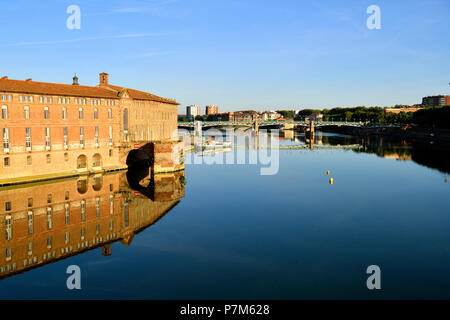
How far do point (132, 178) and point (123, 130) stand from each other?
11701 mm

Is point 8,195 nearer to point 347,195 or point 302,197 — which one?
point 302,197

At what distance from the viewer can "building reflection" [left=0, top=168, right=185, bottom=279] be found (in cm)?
2534

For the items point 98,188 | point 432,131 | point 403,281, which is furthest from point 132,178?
point 432,131

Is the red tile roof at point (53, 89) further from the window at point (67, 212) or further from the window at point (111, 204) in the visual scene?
the window at point (111, 204)

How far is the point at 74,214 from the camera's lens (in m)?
34.3

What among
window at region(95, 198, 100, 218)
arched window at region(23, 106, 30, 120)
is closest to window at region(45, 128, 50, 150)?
arched window at region(23, 106, 30, 120)

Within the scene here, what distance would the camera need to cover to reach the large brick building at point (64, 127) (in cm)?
4634

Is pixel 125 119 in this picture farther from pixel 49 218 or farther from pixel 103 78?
pixel 49 218

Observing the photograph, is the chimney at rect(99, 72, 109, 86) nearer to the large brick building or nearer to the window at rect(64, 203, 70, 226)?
the large brick building

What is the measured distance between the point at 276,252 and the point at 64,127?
40640 mm

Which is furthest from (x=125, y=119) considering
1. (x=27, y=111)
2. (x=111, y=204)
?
(x=111, y=204)

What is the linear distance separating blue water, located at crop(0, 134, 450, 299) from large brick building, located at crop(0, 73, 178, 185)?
21366 mm

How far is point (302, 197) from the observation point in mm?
42375

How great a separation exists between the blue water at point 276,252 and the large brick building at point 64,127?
2137 cm
